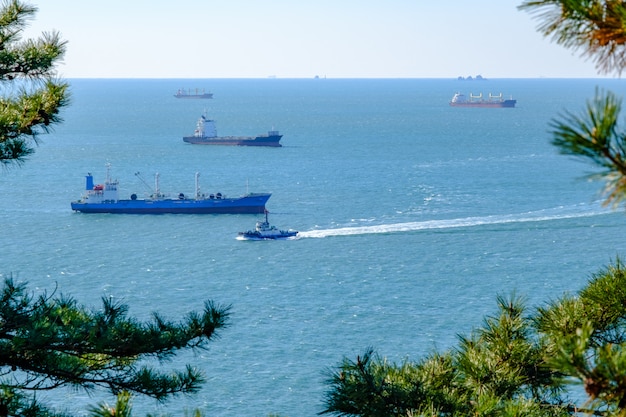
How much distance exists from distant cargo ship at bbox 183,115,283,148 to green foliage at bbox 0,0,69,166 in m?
79.2

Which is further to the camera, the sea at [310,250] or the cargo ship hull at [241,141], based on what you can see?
the cargo ship hull at [241,141]

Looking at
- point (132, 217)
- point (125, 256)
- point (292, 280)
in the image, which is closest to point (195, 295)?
point (292, 280)

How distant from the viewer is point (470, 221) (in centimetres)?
4819

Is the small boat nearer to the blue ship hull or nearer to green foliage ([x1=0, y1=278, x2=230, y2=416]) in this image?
the blue ship hull

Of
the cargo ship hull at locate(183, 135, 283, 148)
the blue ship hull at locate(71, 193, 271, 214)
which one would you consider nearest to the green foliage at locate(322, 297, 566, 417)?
the blue ship hull at locate(71, 193, 271, 214)

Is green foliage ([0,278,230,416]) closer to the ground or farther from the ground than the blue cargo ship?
farther from the ground

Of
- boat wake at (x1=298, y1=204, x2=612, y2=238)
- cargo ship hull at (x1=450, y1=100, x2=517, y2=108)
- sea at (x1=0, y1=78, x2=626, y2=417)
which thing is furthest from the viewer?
cargo ship hull at (x1=450, y1=100, x2=517, y2=108)

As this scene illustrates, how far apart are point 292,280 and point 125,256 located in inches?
342

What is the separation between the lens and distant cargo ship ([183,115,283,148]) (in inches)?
3499

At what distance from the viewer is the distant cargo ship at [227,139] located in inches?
3499

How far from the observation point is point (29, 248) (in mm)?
42562

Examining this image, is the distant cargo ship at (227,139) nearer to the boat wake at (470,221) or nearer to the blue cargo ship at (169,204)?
the blue cargo ship at (169,204)

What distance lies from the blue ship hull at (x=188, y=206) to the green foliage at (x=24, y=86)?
1718 inches

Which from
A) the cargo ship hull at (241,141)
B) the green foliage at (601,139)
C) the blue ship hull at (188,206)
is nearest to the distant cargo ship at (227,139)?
the cargo ship hull at (241,141)
